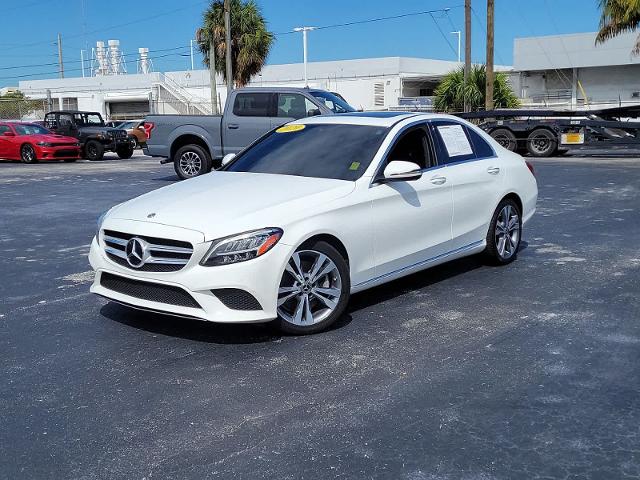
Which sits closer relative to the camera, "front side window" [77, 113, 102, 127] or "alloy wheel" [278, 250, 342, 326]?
"alloy wheel" [278, 250, 342, 326]

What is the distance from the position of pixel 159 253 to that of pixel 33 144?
2114 cm

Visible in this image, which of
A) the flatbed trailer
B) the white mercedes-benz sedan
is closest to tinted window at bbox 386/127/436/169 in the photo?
the white mercedes-benz sedan

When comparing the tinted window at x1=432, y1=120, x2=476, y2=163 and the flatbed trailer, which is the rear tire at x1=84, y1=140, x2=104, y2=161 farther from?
the tinted window at x1=432, y1=120, x2=476, y2=163

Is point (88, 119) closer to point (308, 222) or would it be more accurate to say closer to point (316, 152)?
point (316, 152)

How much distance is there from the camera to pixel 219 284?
193 inches

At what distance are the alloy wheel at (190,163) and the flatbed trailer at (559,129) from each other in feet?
28.2

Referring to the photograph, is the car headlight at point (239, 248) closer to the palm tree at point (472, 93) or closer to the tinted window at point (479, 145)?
the tinted window at point (479, 145)

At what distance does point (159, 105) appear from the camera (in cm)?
5088

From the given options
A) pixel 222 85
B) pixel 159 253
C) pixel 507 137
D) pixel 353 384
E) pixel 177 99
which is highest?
pixel 222 85

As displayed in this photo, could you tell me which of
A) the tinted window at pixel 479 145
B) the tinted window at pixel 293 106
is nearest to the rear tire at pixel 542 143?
the tinted window at pixel 293 106

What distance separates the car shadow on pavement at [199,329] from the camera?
17.3 ft

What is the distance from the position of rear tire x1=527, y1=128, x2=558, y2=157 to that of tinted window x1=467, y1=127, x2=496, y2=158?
16.0 meters

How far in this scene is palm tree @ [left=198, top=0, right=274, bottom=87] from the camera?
40.9 metres

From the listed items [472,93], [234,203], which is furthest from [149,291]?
[472,93]
